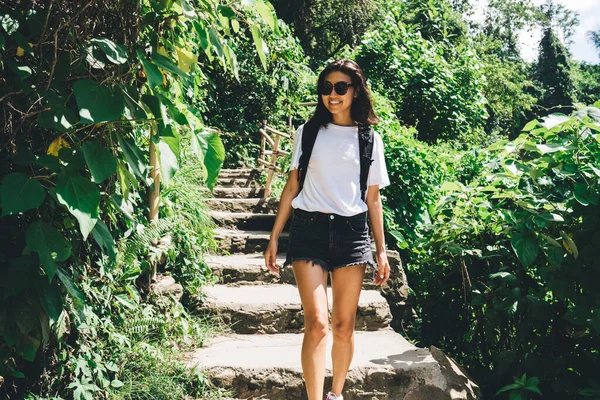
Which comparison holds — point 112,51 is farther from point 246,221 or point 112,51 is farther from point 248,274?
point 246,221

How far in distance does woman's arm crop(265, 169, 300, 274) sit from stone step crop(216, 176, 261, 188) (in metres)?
5.67

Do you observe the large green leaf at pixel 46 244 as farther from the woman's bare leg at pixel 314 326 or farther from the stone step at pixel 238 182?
the stone step at pixel 238 182

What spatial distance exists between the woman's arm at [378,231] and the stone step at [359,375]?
38.2 inches

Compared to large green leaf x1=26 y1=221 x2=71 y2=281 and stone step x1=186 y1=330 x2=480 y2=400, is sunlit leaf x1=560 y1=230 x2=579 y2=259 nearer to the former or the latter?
stone step x1=186 y1=330 x2=480 y2=400

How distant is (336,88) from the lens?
107 inches

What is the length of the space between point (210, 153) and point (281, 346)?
8.95 feet

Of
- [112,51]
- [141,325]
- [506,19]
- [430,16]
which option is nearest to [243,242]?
[141,325]

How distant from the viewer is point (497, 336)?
11.4 ft

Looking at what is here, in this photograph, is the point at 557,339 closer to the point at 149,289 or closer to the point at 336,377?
the point at 336,377

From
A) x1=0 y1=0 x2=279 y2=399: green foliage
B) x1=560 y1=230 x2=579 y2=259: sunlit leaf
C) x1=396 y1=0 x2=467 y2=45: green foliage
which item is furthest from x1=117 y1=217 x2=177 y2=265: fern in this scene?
x1=396 y1=0 x2=467 y2=45: green foliage

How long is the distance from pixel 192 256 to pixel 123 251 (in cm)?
132

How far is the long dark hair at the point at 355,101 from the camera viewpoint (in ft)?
9.01

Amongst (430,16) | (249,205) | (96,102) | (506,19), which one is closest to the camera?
(96,102)

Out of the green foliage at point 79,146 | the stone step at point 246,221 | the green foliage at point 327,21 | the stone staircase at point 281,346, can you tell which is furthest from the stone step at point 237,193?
the green foliage at point 327,21
